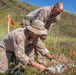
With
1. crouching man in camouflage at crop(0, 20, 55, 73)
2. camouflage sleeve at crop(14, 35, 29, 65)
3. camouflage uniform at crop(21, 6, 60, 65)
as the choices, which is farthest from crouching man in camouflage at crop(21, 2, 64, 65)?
camouflage sleeve at crop(14, 35, 29, 65)

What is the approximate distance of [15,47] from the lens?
7.29 m

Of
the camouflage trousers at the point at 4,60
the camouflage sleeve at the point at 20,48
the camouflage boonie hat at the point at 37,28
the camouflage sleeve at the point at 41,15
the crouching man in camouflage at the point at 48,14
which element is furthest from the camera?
the camouflage sleeve at the point at 41,15

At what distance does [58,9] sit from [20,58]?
2.38 meters

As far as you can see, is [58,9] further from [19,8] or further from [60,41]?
[19,8]

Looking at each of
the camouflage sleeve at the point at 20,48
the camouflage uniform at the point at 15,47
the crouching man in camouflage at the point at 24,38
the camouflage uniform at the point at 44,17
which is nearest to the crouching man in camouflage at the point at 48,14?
the camouflage uniform at the point at 44,17

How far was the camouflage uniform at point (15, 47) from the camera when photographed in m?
7.24

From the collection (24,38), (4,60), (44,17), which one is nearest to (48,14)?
(44,17)

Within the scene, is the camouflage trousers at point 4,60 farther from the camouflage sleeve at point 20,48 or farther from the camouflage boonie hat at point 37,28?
the camouflage boonie hat at point 37,28

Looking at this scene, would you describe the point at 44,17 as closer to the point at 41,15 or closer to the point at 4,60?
the point at 41,15

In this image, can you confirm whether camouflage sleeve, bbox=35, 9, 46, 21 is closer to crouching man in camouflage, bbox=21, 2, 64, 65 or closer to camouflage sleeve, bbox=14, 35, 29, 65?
crouching man in camouflage, bbox=21, 2, 64, 65

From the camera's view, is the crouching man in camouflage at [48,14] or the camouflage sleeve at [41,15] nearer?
the crouching man in camouflage at [48,14]

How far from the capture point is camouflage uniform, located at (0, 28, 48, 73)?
724cm

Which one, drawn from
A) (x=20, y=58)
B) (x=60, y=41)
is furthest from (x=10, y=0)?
(x=20, y=58)

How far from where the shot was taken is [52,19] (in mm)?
9828
